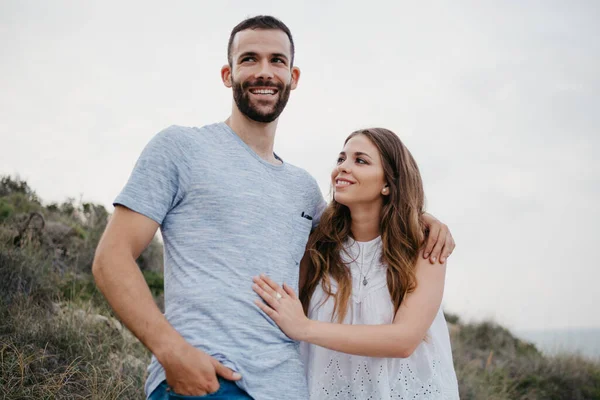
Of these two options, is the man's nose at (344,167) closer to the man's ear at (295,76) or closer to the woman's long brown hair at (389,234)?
the woman's long brown hair at (389,234)

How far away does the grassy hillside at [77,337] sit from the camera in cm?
417

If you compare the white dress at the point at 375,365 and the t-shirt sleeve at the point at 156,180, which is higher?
the t-shirt sleeve at the point at 156,180

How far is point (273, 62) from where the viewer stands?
119 inches

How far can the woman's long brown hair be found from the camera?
324 cm

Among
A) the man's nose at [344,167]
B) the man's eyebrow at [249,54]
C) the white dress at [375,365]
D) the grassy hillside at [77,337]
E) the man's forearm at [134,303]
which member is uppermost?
the man's eyebrow at [249,54]

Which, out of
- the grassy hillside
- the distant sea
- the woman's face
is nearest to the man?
the woman's face

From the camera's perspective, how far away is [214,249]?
2438 millimetres

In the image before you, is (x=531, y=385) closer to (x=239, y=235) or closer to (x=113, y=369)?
(x=113, y=369)

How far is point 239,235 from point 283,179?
0.56m

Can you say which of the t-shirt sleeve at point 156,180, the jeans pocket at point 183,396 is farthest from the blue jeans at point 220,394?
the t-shirt sleeve at point 156,180

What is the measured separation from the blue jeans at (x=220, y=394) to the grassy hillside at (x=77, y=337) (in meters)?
1.86

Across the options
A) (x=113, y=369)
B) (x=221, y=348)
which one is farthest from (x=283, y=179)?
(x=113, y=369)

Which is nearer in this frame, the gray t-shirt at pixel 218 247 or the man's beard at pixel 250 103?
the gray t-shirt at pixel 218 247

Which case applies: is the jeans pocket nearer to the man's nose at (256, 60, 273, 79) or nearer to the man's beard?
the man's beard
